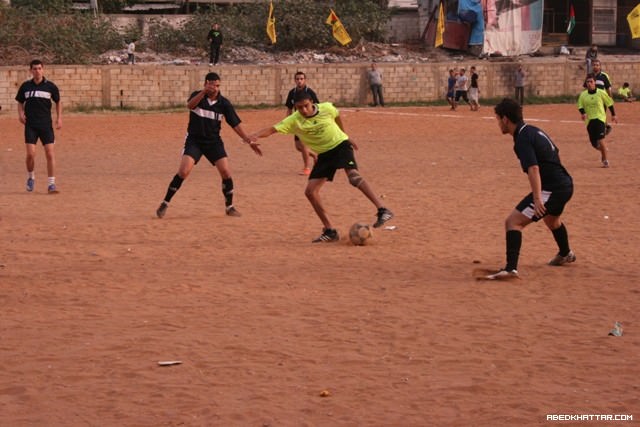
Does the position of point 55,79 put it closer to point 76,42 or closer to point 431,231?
point 76,42

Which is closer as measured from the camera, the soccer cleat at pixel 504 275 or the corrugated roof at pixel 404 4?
the soccer cleat at pixel 504 275

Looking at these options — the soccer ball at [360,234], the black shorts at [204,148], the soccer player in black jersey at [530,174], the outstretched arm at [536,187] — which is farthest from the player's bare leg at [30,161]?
the outstretched arm at [536,187]

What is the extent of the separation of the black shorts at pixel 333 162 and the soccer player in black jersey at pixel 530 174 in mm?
2683

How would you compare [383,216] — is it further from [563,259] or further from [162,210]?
[162,210]

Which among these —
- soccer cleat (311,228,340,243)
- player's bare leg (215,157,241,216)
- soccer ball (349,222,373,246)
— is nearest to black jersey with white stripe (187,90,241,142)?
player's bare leg (215,157,241,216)

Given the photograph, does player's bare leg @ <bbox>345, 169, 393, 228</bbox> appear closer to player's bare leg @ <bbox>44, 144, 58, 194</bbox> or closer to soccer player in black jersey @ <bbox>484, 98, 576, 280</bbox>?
soccer player in black jersey @ <bbox>484, 98, 576, 280</bbox>

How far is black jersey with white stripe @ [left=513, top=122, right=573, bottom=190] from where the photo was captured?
30.2ft

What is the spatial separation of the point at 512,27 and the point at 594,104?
26864 mm

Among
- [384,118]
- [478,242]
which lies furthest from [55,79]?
[478,242]

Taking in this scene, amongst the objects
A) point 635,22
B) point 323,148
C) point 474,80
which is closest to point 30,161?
point 323,148

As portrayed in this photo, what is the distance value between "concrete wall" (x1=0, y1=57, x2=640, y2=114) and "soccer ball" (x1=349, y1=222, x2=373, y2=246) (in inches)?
959

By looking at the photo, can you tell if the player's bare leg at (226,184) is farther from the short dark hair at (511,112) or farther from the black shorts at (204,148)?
the short dark hair at (511,112)

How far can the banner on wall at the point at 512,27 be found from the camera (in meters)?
44.2

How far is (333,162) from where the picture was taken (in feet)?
38.7
